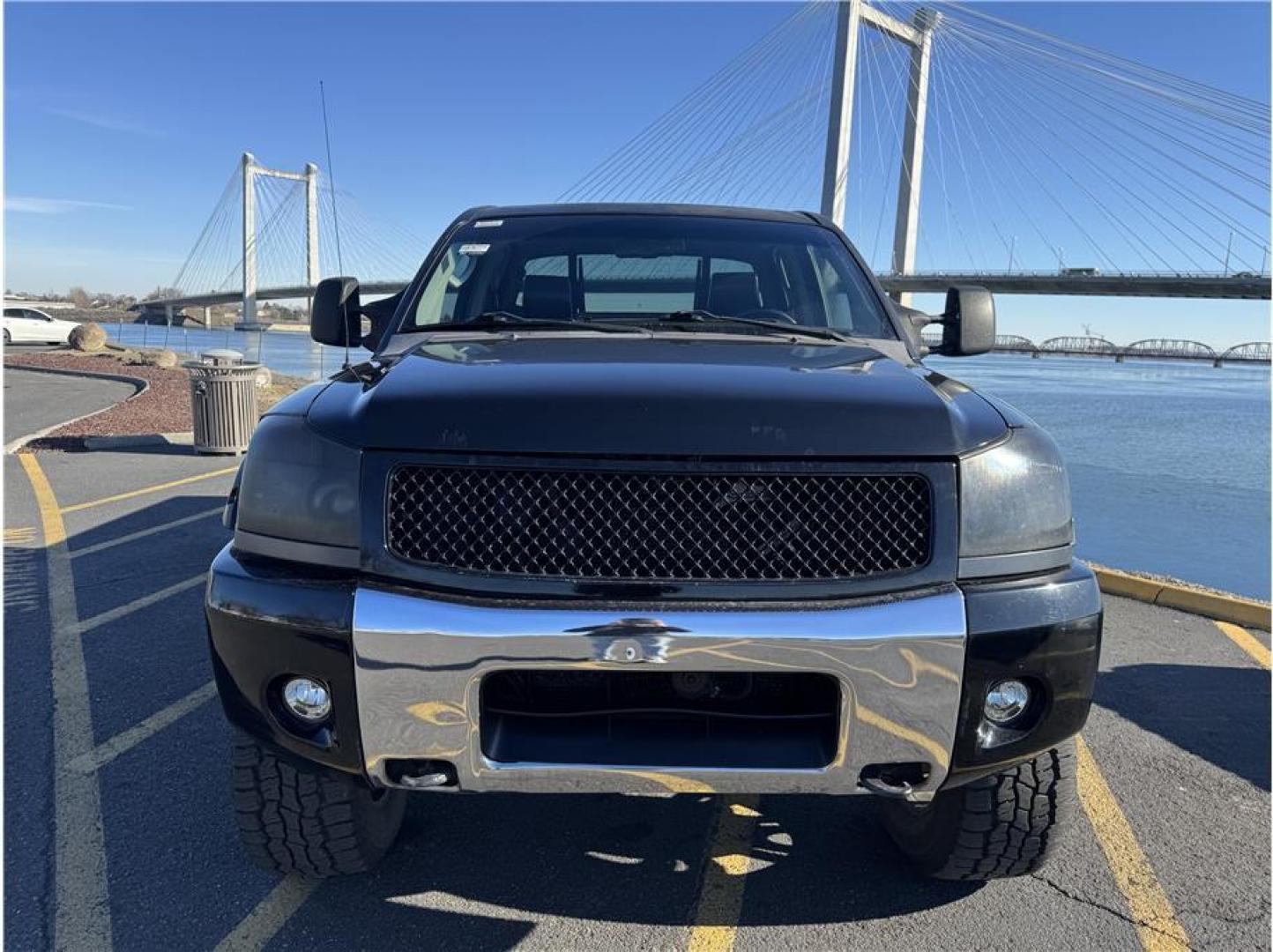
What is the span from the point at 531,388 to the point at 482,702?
2.37 feet

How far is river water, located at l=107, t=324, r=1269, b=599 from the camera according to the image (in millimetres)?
9625

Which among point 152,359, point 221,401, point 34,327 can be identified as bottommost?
point 221,401

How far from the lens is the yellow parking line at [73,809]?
7.79 ft

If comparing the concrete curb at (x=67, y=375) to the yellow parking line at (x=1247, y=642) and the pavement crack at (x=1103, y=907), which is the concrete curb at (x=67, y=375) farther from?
the yellow parking line at (x=1247, y=642)

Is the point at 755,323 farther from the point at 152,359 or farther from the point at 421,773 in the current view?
the point at 152,359

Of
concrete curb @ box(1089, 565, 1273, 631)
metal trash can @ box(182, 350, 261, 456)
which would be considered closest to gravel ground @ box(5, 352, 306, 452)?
metal trash can @ box(182, 350, 261, 456)

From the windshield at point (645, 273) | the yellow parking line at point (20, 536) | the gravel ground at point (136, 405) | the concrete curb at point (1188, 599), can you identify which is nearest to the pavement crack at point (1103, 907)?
the windshield at point (645, 273)

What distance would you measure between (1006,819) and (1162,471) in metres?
14.6

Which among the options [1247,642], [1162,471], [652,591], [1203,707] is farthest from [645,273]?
[1162,471]

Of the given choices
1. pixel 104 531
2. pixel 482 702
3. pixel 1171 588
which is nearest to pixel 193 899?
pixel 482 702

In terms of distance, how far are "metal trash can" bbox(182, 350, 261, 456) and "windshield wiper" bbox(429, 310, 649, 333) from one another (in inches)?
305

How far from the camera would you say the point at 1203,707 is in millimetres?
4035

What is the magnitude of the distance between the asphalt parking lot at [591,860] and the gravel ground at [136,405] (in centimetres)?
798

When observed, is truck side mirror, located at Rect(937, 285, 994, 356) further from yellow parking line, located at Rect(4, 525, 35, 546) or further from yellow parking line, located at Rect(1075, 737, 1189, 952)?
yellow parking line, located at Rect(4, 525, 35, 546)
